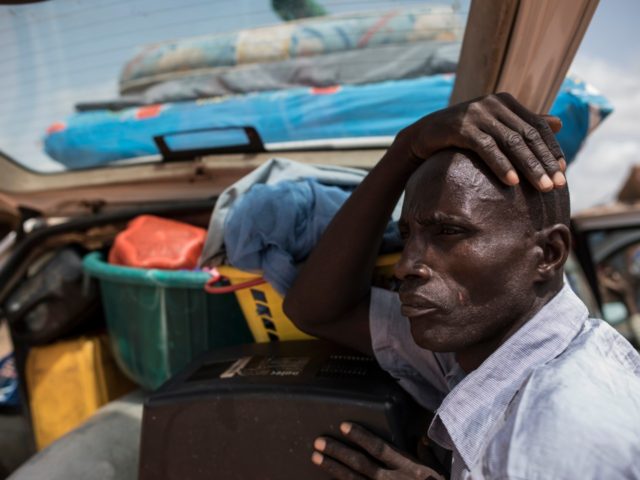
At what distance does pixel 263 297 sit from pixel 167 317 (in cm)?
39

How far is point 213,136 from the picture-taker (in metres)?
2.24

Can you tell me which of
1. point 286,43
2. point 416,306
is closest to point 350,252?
point 416,306

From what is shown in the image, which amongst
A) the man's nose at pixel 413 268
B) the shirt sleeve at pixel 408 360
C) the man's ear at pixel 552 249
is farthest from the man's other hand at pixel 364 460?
the man's ear at pixel 552 249

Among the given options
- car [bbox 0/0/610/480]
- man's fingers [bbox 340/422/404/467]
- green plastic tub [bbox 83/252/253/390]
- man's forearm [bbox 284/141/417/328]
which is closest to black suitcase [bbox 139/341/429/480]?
man's fingers [bbox 340/422/404/467]

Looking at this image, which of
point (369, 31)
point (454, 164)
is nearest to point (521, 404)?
point (454, 164)

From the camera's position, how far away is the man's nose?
1.12m

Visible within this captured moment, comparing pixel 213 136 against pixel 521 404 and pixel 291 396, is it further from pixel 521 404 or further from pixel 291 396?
pixel 521 404

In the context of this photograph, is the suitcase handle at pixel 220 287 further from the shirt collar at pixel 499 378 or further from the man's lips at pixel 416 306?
the shirt collar at pixel 499 378

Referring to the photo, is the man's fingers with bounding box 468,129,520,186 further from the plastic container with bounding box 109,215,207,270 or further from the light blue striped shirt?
the plastic container with bounding box 109,215,207,270

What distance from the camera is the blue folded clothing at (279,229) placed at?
5.11 feet

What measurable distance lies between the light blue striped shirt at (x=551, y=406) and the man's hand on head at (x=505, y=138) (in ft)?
0.87

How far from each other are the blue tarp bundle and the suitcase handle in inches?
29.2

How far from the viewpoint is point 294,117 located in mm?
2211

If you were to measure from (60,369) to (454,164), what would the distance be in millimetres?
1818
